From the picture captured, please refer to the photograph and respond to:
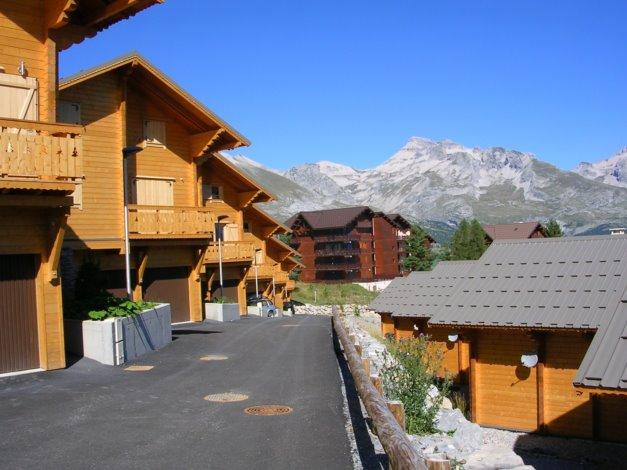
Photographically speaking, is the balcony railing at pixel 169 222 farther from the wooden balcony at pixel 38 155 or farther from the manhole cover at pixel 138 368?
the wooden balcony at pixel 38 155

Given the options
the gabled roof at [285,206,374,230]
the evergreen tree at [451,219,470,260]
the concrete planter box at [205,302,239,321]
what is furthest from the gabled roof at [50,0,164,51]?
the gabled roof at [285,206,374,230]

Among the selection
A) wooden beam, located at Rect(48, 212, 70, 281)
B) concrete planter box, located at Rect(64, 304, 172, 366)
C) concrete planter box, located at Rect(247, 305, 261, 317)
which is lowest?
concrete planter box, located at Rect(247, 305, 261, 317)

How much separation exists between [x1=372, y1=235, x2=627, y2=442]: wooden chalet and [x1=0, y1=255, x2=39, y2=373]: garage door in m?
10.4

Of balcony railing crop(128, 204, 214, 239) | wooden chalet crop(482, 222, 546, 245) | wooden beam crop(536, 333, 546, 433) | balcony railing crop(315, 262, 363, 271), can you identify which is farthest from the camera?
wooden chalet crop(482, 222, 546, 245)

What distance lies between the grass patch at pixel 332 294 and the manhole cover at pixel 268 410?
202 ft

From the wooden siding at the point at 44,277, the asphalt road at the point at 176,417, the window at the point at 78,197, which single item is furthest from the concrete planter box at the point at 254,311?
the wooden siding at the point at 44,277

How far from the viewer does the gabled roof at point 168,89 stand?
23812 millimetres

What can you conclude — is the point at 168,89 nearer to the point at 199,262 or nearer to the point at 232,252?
the point at 199,262

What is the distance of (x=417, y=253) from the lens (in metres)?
96.1

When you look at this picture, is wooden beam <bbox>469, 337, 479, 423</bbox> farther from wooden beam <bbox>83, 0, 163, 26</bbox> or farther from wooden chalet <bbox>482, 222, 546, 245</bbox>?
wooden chalet <bbox>482, 222, 546, 245</bbox>

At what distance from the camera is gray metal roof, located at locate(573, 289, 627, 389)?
10.3 metres

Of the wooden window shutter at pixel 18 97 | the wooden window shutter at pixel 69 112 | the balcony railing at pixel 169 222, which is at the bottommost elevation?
the balcony railing at pixel 169 222

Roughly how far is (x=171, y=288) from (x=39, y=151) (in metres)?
15.2

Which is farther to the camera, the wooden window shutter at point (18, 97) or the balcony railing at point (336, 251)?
the balcony railing at point (336, 251)
